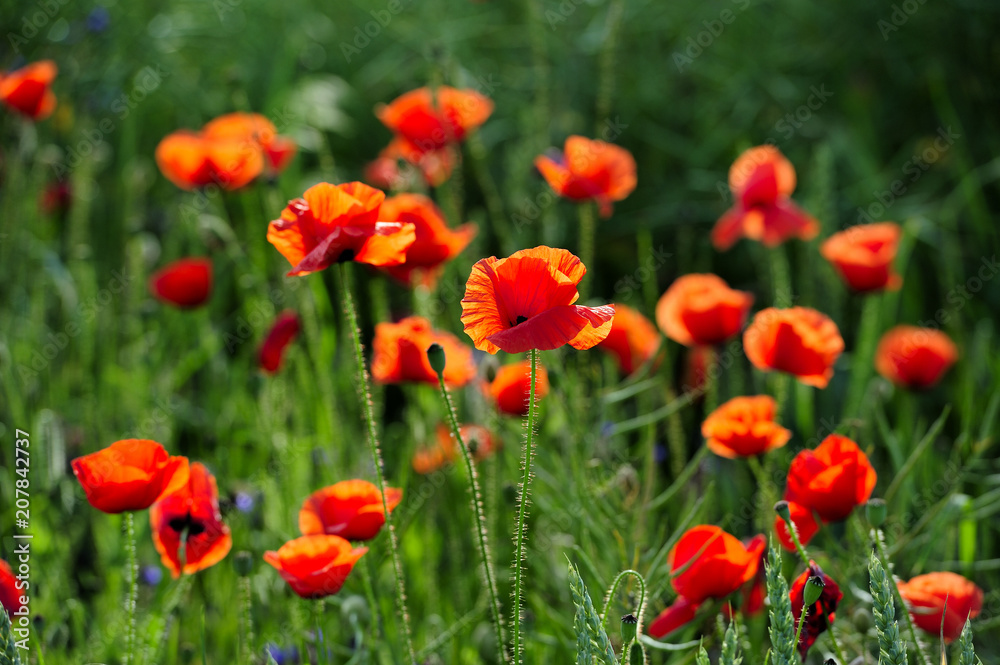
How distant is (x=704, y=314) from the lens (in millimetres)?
1892

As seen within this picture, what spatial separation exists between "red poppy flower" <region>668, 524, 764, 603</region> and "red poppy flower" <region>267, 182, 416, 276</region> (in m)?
0.55

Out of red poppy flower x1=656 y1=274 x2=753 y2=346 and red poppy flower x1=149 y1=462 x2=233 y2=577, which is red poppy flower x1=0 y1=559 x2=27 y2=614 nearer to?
red poppy flower x1=149 y1=462 x2=233 y2=577

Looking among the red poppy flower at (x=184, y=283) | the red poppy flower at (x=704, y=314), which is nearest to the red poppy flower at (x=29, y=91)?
the red poppy flower at (x=184, y=283)

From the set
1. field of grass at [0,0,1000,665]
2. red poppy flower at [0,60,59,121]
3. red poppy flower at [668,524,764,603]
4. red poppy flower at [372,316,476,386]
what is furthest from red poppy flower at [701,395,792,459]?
red poppy flower at [0,60,59,121]

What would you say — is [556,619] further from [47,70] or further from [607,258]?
[607,258]

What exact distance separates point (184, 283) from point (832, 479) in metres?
1.58

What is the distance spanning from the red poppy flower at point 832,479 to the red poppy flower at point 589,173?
2.41 feet

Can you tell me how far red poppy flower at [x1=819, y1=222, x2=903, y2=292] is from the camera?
2203mm

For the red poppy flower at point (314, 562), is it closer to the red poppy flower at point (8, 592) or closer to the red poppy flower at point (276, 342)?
the red poppy flower at point (8, 592)

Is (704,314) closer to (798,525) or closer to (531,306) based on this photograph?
(798,525)

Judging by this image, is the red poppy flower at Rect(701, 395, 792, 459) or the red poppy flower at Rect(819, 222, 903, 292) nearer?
the red poppy flower at Rect(701, 395, 792, 459)

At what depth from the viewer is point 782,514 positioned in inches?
46.1

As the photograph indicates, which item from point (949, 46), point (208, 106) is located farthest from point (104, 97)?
point (949, 46)

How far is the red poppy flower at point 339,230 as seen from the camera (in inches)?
49.1
